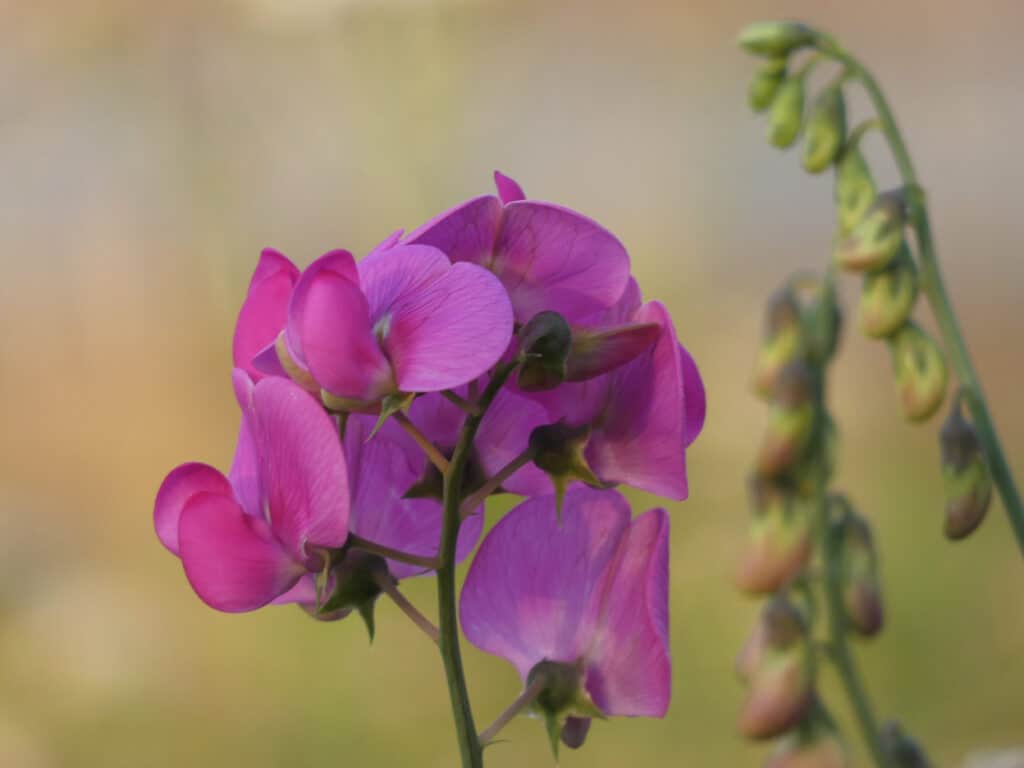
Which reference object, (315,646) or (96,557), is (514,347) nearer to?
(315,646)

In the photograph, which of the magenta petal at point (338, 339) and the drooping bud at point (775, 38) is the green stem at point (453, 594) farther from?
the drooping bud at point (775, 38)

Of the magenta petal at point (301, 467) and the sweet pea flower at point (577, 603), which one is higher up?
the magenta petal at point (301, 467)

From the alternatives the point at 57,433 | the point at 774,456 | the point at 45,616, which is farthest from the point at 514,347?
the point at 57,433

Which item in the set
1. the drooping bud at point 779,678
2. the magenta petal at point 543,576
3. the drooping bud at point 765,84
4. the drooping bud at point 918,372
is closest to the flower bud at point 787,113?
the drooping bud at point 765,84

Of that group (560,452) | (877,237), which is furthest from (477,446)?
(877,237)

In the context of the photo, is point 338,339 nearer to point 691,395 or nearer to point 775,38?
point 691,395
